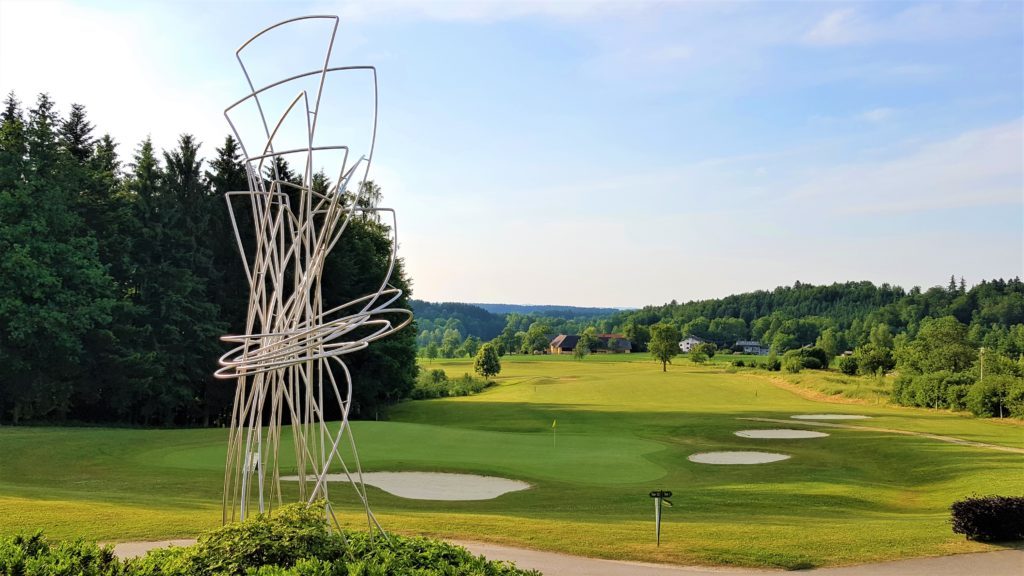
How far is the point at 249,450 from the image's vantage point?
694cm

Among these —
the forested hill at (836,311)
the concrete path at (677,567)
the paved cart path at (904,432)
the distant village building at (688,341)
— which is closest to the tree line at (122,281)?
the paved cart path at (904,432)

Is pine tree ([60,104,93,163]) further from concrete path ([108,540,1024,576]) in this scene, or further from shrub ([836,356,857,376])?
shrub ([836,356,857,376])

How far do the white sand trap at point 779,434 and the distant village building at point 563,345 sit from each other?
88.9 metres

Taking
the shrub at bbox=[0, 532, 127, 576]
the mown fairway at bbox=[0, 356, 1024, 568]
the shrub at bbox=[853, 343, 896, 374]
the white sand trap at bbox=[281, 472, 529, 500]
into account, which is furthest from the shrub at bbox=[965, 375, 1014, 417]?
the shrub at bbox=[0, 532, 127, 576]

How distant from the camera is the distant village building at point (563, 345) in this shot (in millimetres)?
120688

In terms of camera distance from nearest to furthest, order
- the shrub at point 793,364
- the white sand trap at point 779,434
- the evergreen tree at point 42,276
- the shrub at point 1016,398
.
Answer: the evergreen tree at point 42,276 < the white sand trap at point 779,434 < the shrub at point 1016,398 < the shrub at point 793,364

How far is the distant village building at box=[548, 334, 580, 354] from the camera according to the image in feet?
396

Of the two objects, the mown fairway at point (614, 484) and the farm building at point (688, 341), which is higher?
the farm building at point (688, 341)

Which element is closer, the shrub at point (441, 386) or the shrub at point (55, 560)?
the shrub at point (55, 560)

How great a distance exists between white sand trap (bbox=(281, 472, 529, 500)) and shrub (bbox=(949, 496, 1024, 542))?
870 cm

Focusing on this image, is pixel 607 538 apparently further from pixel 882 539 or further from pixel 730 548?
pixel 882 539

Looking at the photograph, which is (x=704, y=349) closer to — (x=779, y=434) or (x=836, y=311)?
(x=836, y=311)

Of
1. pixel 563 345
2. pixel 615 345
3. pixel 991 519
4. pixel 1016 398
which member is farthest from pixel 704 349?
pixel 991 519

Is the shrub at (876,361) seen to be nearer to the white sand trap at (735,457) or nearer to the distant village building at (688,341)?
the white sand trap at (735,457)
